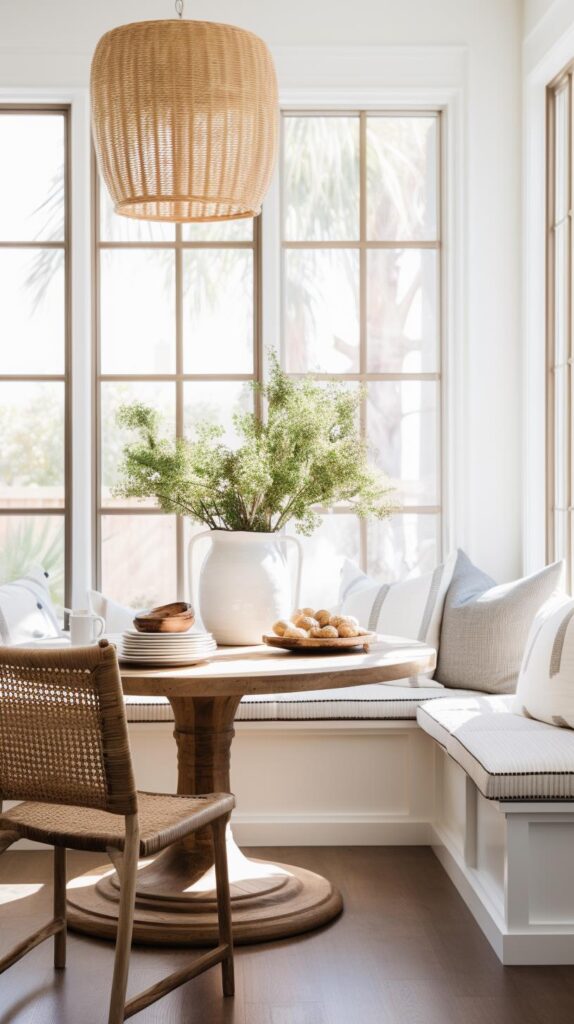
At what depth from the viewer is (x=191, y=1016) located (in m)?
2.49

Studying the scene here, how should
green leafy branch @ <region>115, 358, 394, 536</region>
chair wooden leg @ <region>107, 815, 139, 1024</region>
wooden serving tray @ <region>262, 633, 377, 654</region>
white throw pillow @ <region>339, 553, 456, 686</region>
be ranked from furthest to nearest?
white throw pillow @ <region>339, 553, 456, 686</region>
green leafy branch @ <region>115, 358, 394, 536</region>
wooden serving tray @ <region>262, 633, 377, 654</region>
chair wooden leg @ <region>107, 815, 139, 1024</region>

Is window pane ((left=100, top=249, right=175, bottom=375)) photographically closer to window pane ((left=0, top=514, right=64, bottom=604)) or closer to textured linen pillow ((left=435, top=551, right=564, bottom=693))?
window pane ((left=0, top=514, right=64, bottom=604))

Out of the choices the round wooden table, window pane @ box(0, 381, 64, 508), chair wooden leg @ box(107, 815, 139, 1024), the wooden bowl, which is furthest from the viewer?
window pane @ box(0, 381, 64, 508)

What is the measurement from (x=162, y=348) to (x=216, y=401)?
1.00 ft

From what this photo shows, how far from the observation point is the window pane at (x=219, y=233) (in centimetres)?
471

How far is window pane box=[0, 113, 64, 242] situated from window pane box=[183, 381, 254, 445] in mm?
826

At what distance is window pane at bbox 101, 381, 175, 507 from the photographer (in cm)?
470

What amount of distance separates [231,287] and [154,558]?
3.71 ft

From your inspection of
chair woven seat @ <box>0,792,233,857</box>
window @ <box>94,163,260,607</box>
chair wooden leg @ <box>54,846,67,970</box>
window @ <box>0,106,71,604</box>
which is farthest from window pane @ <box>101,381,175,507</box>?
chair woven seat @ <box>0,792,233,857</box>

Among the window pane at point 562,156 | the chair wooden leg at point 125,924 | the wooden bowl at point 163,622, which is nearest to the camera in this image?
the chair wooden leg at point 125,924

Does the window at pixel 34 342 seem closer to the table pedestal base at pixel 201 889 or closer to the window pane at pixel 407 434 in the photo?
the window pane at pixel 407 434

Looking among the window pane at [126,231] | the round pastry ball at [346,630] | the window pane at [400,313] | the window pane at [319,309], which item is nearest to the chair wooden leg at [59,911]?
the round pastry ball at [346,630]

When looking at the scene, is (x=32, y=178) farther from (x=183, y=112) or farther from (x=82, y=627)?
(x=82, y=627)

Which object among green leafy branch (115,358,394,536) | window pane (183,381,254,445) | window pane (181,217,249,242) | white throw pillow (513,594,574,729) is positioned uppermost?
window pane (181,217,249,242)
